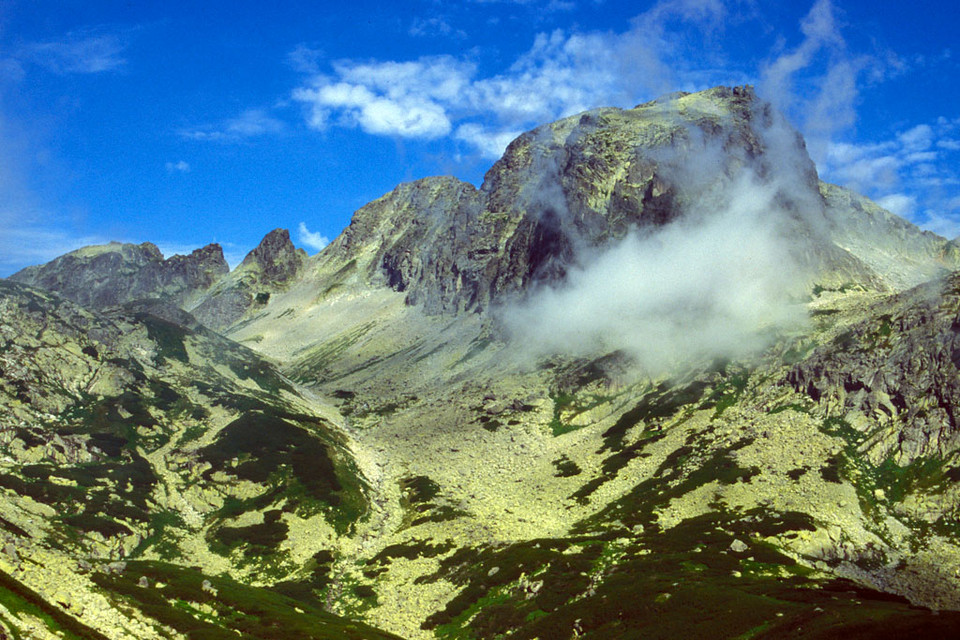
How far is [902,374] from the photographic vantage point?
390 ft

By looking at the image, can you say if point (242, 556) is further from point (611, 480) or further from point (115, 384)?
point (115, 384)

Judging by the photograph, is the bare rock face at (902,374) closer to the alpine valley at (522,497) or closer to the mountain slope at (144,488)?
the alpine valley at (522,497)

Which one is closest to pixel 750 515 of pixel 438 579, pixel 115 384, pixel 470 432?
pixel 438 579

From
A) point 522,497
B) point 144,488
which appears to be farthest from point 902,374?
point 144,488

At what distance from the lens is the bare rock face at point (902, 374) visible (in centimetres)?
10494

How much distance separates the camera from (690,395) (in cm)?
15300

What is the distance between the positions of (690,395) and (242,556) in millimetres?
99893

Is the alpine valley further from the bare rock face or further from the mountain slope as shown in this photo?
the mountain slope

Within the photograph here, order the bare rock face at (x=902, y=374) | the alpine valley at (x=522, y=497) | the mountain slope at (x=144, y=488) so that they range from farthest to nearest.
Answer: the bare rock face at (x=902, y=374) → the alpine valley at (x=522, y=497) → the mountain slope at (x=144, y=488)

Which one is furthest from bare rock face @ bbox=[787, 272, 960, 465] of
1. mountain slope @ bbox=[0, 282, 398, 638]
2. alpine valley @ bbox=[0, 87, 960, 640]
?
mountain slope @ bbox=[0, 282, 398, 638]

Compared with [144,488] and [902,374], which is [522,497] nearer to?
[144,488]

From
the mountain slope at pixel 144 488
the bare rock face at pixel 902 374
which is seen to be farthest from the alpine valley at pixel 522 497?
the mountain slope at pixel 144 488

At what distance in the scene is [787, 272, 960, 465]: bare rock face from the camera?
105m

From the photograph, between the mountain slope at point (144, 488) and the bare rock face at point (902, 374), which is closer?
the mountain slope at point (144, 488)
